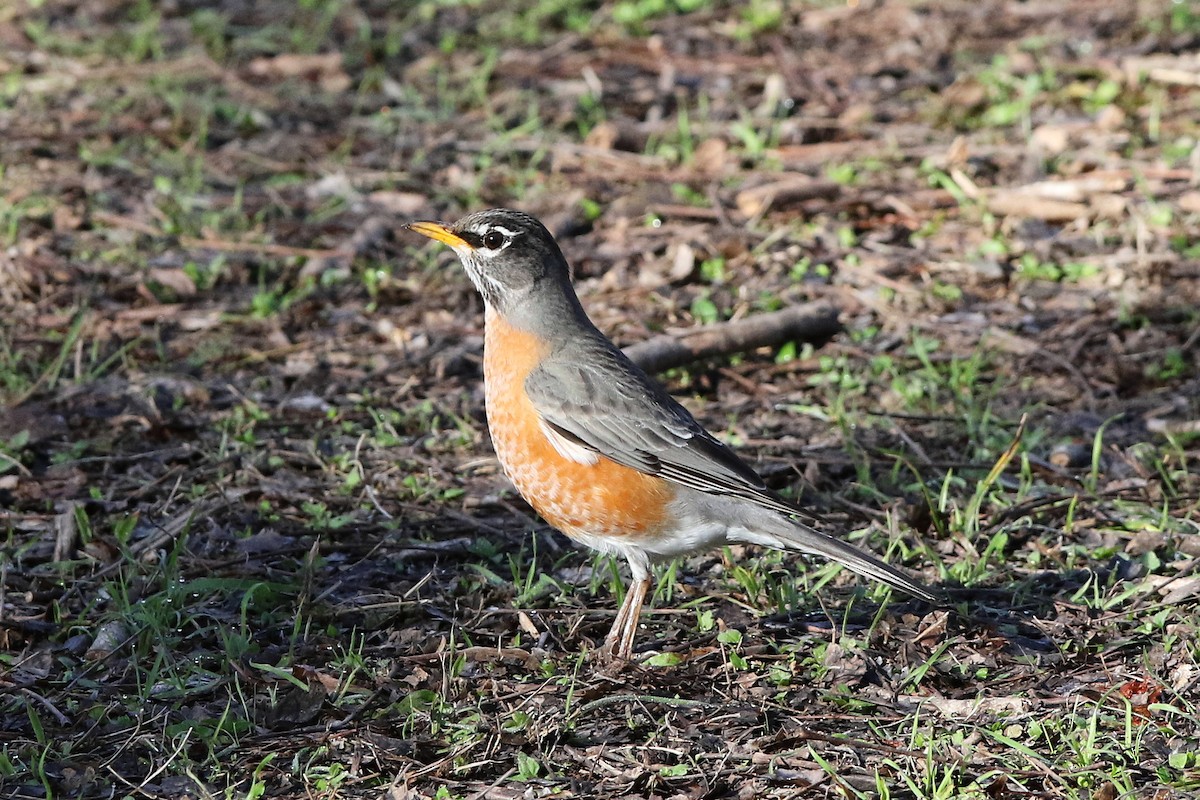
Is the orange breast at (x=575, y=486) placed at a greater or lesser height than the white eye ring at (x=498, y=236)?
lesser

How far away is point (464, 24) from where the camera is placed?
1135cm

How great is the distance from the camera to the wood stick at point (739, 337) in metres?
6.82

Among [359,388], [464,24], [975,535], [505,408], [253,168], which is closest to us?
[505,408]

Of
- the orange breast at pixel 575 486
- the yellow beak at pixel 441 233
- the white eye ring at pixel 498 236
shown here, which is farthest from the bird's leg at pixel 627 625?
the yellow beak at pixel 441 233

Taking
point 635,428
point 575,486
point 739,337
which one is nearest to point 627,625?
point 575,486

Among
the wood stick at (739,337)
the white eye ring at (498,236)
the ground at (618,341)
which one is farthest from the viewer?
the wood stick at (739,337)

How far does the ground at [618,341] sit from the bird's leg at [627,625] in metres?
0.10

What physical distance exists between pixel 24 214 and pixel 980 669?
236 inches

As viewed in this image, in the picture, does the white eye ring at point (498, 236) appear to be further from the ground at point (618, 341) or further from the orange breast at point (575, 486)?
the ground at point (618, 341)

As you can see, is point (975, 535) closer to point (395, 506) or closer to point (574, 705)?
point (574, 705)

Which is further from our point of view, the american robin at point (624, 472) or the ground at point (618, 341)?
the american robin at point (624, 472)

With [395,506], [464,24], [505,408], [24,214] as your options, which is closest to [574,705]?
[505,408]

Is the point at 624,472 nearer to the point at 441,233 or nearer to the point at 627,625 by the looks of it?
the point at 627,625

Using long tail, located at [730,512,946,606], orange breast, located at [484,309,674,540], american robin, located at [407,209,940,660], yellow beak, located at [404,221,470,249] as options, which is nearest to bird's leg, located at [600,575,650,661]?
american robin, located at [407,209,940,660]
